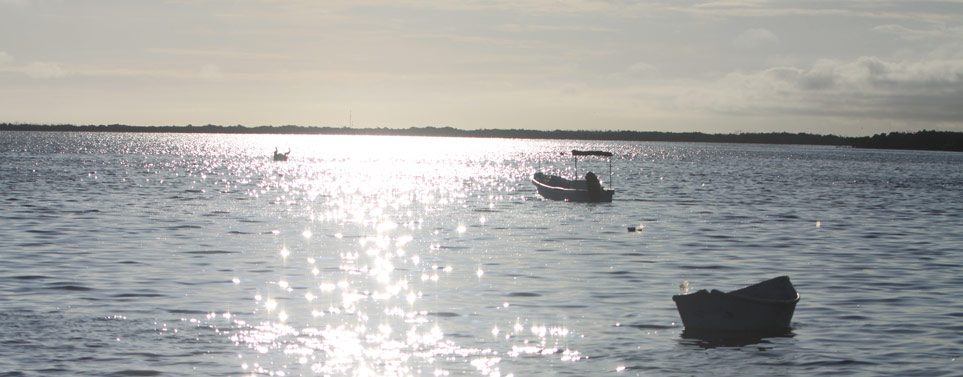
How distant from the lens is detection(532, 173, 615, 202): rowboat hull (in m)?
65.4

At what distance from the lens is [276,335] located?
64.3ft

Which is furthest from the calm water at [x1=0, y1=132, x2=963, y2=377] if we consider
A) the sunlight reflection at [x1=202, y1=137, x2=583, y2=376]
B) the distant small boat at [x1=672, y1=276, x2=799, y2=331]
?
the distant small boat at [x1=672, y1=276, x2=799, y2=331]

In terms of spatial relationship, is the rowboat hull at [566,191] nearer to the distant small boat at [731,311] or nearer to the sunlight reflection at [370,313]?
the sunlight reflection at [370,313]

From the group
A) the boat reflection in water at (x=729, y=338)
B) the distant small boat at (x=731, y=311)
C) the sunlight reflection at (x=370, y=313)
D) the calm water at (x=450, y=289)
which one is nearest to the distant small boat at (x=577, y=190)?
the calm water at (x=450, y=289)

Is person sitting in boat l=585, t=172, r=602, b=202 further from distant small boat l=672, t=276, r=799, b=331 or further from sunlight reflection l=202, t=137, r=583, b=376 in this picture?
distant small boat l=672, t=276, r=799, b=331

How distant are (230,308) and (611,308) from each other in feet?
28.7

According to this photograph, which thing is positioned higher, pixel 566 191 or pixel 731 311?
pixel 731 311

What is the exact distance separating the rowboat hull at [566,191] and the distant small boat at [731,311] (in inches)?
1721

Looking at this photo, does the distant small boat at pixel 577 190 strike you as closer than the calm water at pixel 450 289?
No

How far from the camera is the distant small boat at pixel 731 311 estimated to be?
2070cm

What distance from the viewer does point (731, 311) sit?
68.4 feet

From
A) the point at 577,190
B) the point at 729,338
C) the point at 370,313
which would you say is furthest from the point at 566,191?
the point at 729,338

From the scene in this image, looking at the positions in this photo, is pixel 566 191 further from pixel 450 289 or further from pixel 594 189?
pixel 450 289

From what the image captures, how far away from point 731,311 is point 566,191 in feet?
151
